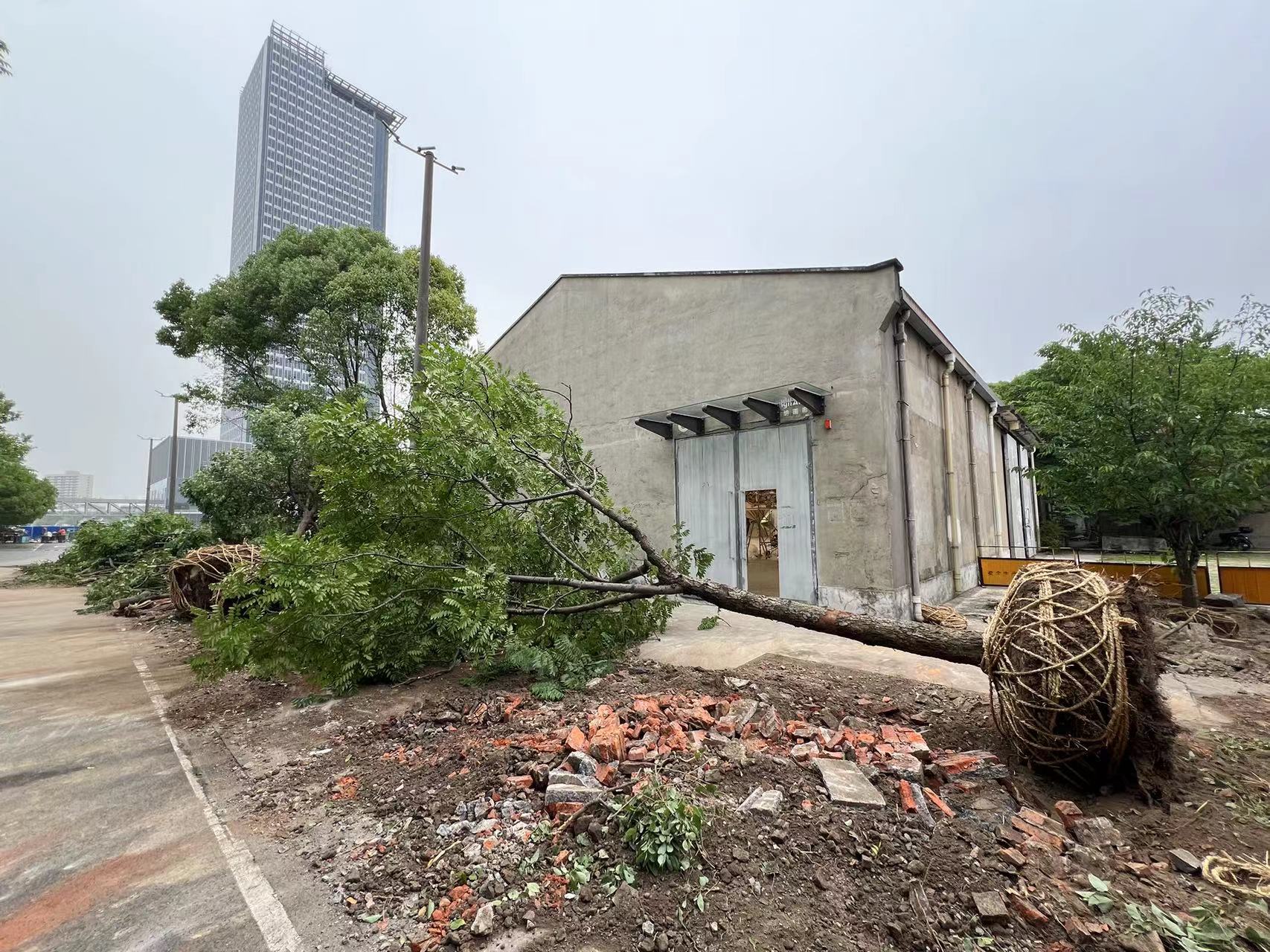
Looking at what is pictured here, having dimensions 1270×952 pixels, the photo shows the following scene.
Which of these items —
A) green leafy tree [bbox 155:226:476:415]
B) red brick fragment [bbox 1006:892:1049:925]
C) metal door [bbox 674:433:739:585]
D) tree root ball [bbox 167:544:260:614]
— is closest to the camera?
red brick fragment [bbox 1006:892:1049:925]

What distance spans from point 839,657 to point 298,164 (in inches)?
2334

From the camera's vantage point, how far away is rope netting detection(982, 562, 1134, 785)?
105 inches

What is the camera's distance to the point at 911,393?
27.8 feet

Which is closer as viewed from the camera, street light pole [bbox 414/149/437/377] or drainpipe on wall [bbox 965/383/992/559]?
street light pole [bbox 414/149/437/377]

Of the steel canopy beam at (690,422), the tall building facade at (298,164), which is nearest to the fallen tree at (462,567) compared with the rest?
the steel canopy beam at (690,422)

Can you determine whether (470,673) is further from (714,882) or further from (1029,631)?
(1029,631)

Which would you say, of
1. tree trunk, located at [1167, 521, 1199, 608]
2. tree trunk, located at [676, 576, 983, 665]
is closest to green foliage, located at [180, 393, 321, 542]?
tree trunk, located at [676, 576, 983, 665]

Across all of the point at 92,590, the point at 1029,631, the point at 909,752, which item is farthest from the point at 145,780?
the point at 92,590

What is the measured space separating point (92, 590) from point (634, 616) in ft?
42.9

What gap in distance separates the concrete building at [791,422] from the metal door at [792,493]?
26 mm

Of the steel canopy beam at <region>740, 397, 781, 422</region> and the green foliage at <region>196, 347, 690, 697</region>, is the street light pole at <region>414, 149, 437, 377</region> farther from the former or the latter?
the steel canopy beam at <region>740, 397, 781, 422</region>

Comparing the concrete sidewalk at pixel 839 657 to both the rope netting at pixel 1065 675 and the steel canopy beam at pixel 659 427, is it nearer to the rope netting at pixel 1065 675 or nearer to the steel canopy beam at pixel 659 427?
the rope netting at pixel 1065 675

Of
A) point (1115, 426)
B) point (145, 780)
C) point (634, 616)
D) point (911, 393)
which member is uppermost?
point (911, 393)

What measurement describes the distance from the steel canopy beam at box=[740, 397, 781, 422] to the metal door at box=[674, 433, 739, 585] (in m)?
0.88
